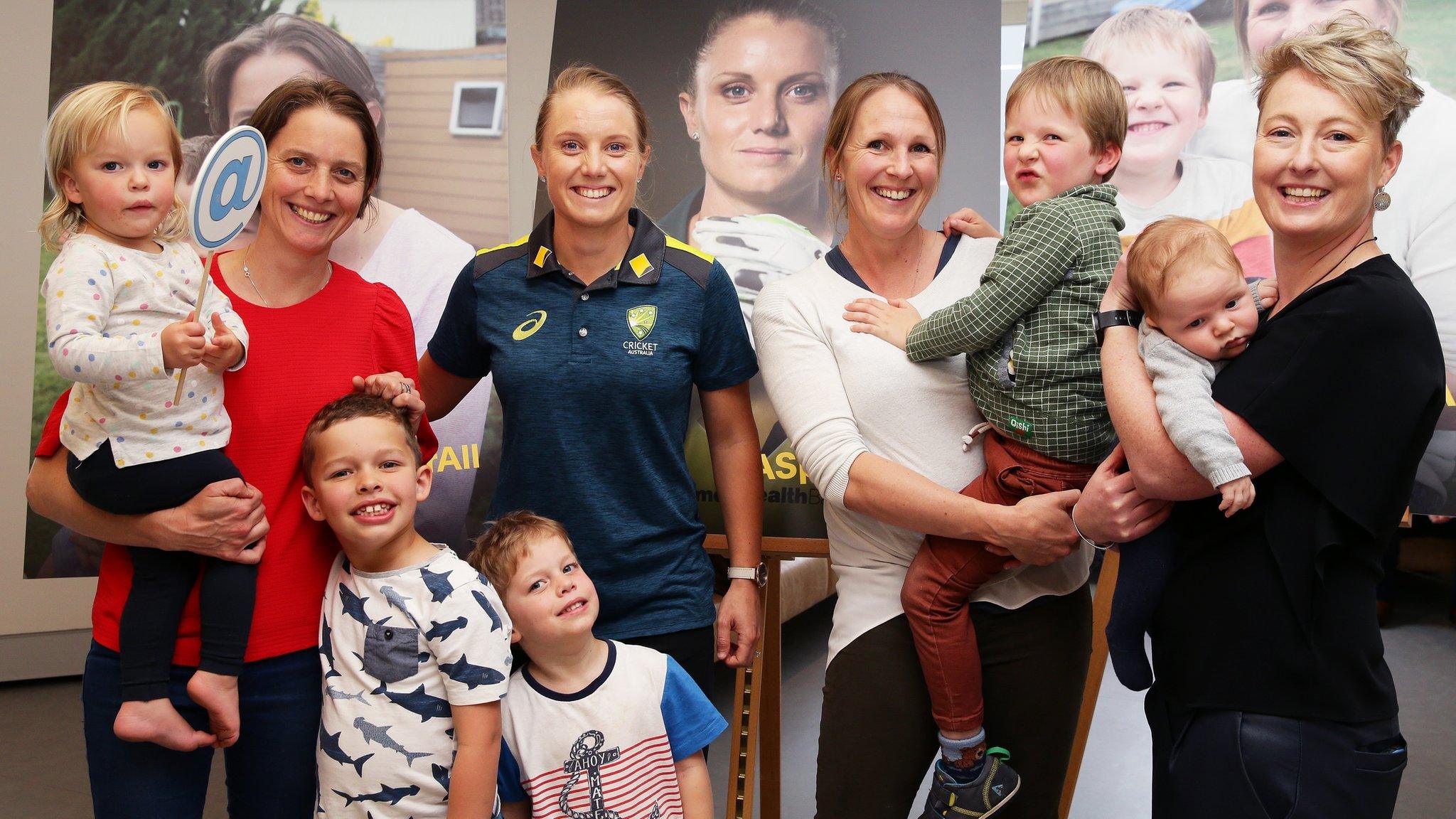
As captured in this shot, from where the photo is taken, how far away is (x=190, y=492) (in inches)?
62.5

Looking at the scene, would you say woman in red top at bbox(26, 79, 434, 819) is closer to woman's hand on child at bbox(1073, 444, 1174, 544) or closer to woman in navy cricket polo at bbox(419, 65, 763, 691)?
woman in navy cricket polo at bbox(419, 65, 763, 691)

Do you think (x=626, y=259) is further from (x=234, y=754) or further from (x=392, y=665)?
(x=234, y=754)

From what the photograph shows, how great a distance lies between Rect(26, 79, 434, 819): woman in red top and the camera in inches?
62.7

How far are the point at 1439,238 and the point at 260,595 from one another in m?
3.07

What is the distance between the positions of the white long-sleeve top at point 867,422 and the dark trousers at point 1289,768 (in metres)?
0.46

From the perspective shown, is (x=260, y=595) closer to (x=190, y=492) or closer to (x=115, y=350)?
(x=190, y=492)

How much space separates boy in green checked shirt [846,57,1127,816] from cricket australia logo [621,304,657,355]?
0.37m

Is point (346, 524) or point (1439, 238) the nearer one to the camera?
point (346, 524)

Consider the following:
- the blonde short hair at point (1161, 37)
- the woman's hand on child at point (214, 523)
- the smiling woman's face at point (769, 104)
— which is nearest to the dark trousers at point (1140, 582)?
the woman's hand on child at point (214, 523)

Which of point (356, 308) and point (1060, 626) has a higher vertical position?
point (356, 308)

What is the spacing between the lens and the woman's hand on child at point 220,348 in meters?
1.53

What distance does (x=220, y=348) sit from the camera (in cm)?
156

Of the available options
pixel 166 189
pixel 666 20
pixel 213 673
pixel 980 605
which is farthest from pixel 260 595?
pixel 666 20

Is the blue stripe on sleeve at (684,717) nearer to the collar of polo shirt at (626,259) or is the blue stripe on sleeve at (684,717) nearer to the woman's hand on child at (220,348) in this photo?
the collar of polo shirt at (626,259)
